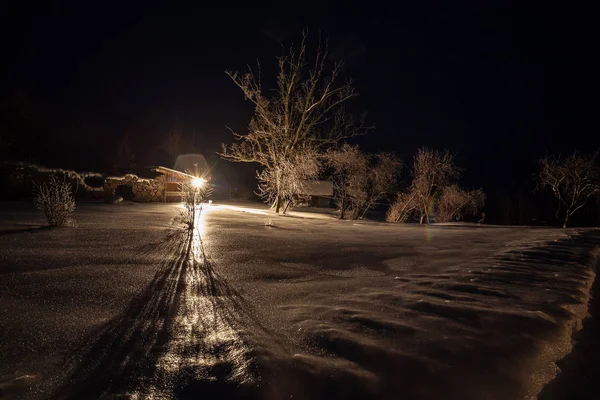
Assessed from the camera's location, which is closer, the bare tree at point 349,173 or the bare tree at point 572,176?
the bare tree at point 349,173

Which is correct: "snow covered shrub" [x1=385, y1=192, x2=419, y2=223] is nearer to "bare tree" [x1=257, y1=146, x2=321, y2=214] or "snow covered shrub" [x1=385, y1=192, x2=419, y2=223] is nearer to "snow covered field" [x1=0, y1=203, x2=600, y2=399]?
"bare tree" [x1=257, y1=146, x2=321, y2=214]

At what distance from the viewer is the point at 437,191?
26516 millimetres

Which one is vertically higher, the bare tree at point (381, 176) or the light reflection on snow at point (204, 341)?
the bare tree at point (381, 176)

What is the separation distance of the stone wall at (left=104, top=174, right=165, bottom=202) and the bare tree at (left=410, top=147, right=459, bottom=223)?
19.5 m

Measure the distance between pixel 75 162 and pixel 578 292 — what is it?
129ft

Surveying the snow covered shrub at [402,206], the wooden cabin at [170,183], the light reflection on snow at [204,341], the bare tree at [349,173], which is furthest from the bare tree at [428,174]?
the light reflection on snow at [204,341]

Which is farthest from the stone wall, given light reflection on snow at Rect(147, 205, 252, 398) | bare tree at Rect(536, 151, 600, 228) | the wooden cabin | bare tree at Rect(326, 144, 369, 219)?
bare tree at Rect(536, 151, 600, 228)

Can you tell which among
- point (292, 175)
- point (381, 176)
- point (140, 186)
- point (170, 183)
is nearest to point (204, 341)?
point (292, 175)

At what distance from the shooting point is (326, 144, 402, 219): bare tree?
21922 mm

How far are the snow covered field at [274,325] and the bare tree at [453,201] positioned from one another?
22.0 metres

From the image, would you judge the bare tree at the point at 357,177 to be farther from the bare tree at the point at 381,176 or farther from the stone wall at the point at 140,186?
the stone wall at the point at 140,186

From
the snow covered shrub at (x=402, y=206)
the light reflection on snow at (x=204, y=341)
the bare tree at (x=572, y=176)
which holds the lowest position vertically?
the light reflection on snow at (x=204, y=341)

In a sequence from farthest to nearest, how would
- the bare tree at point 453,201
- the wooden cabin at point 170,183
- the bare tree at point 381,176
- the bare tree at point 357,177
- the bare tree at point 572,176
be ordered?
the bare tree at point 572,176, the bare tree at point 453,201, the wooden cabin at point 170,183, the bare tree at point 381,176, the bare tree at point 357,177

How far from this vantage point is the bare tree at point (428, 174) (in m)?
25.2
